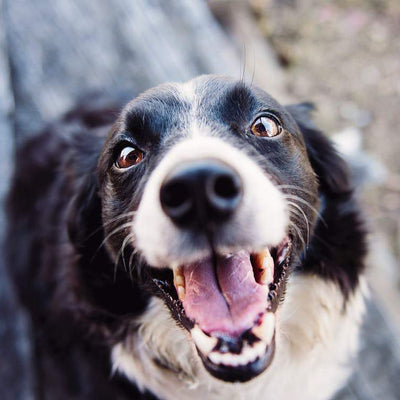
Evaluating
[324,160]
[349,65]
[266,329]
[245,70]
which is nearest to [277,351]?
[266,329]

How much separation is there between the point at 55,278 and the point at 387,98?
3255mm

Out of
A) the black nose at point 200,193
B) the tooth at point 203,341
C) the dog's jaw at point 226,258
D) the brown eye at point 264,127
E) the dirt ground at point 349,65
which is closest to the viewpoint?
the black nose at point 200,193

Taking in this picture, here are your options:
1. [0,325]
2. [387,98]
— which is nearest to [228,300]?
[0,325]

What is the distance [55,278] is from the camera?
2297 mm

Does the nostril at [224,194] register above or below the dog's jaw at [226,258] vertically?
above

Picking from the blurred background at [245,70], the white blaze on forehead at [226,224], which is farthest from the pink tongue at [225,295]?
the blurred background at [245,70]

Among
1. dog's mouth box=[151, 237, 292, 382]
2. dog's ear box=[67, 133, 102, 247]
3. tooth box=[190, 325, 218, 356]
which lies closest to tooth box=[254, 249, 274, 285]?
dog's mouth box=[151, 237, 292, 382]

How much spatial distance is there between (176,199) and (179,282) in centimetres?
43

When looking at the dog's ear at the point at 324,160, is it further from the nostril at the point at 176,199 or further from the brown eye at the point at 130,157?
the nostril at the point at 176,199

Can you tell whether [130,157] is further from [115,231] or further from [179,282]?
[179,282]

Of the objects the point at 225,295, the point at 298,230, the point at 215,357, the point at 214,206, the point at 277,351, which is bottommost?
the point at 277,351

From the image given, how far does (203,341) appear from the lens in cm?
139

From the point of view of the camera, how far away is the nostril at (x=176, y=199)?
1.19 meters

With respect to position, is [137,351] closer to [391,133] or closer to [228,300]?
[228,300]
